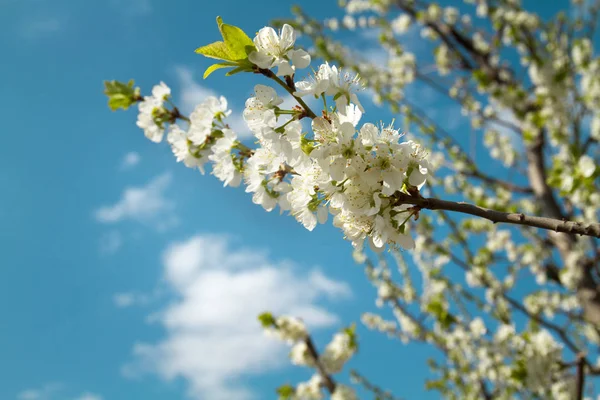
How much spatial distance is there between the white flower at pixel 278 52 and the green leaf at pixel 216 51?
8cm

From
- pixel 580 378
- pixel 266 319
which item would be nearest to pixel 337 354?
pixel 266 319

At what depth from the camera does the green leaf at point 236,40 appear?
1301 mm

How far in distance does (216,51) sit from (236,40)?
68 millimetres

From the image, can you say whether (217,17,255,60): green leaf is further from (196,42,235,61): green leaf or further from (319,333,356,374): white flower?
(319,333,356,374): white flower

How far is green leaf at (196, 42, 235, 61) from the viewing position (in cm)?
133

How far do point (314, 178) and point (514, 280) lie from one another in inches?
246

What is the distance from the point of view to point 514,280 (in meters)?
6.74

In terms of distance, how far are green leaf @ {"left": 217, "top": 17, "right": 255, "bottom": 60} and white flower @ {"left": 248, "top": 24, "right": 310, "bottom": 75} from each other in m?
0.03

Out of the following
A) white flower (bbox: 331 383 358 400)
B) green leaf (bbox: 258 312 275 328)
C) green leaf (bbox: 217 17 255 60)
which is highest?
green leaf (bbox: 258 312 275 328)

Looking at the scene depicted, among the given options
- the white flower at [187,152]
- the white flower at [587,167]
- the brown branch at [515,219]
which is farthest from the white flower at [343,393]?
the brown branch at [515,219]

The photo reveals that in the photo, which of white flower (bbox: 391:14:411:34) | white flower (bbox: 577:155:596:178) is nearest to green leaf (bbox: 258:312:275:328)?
white flower (bbox: 577:155:596:178)

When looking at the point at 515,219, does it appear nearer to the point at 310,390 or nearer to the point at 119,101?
the point at 119,101

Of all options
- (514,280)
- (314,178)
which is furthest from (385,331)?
(314,178)

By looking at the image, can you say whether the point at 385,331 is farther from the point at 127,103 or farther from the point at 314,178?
the point at 314,178
